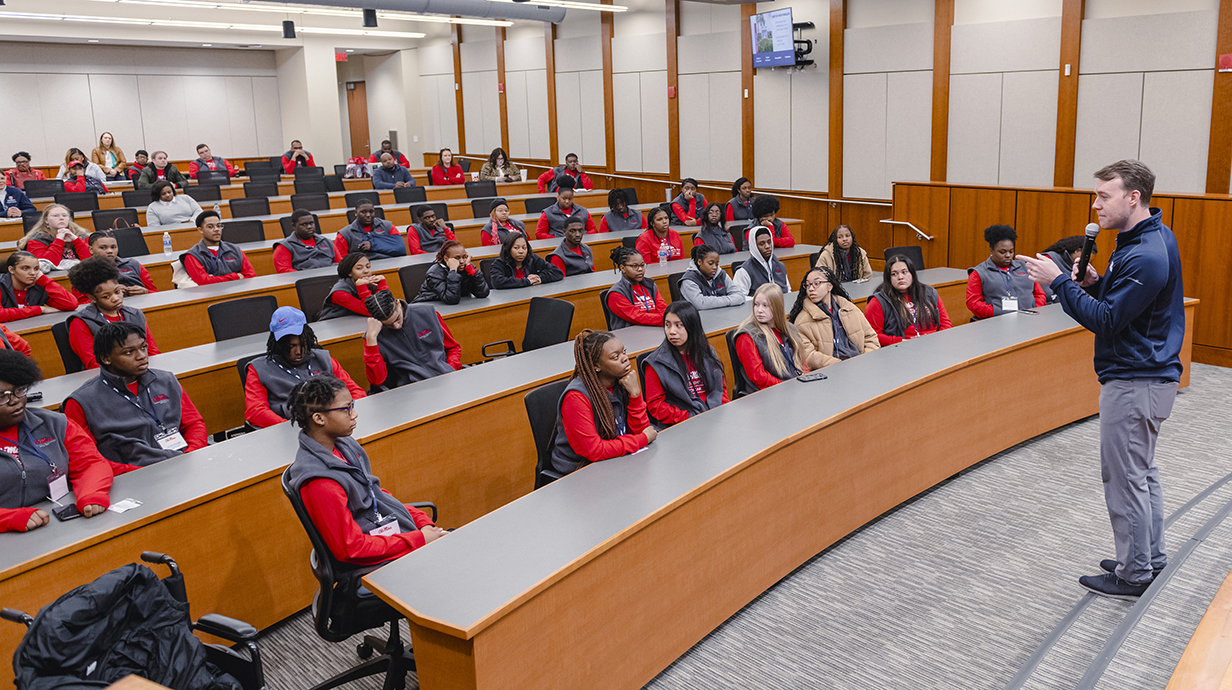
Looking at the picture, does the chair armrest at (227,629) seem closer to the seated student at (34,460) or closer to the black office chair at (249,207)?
the seated student at (34,460)

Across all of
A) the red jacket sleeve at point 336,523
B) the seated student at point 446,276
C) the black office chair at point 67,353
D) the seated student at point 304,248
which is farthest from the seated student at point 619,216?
the red jacket sleeve at point 336,523

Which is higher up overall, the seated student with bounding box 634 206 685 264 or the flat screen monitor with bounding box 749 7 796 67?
the flat screen monitor with bounding box 749 7 796 67

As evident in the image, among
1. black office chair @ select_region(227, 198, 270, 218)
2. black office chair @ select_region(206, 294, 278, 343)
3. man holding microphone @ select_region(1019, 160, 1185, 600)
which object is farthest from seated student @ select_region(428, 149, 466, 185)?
man holding microphone @ select_region(1019, 160, 1185, 600)

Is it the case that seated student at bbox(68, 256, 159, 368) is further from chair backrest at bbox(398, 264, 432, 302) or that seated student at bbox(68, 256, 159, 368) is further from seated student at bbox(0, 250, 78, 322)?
chair backrest at bbox(398, 264, 432, 302)

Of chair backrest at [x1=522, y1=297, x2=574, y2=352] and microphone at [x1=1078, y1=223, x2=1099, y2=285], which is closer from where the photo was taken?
microphone at [x1=1078, y1=223, x2=1099, y2=285]

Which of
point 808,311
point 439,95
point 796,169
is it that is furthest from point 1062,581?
point 439,95

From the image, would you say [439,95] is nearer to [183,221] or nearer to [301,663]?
[183,221]

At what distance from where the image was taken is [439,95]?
18844 mm

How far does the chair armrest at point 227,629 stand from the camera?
2.42 meters

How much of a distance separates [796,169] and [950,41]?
2.65 meters

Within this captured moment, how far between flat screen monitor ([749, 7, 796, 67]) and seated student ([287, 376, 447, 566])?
9.59m

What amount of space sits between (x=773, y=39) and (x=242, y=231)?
7.09 metres

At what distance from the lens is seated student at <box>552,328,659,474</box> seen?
3344 mm

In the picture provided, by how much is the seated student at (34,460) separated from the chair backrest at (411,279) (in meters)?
3.29
